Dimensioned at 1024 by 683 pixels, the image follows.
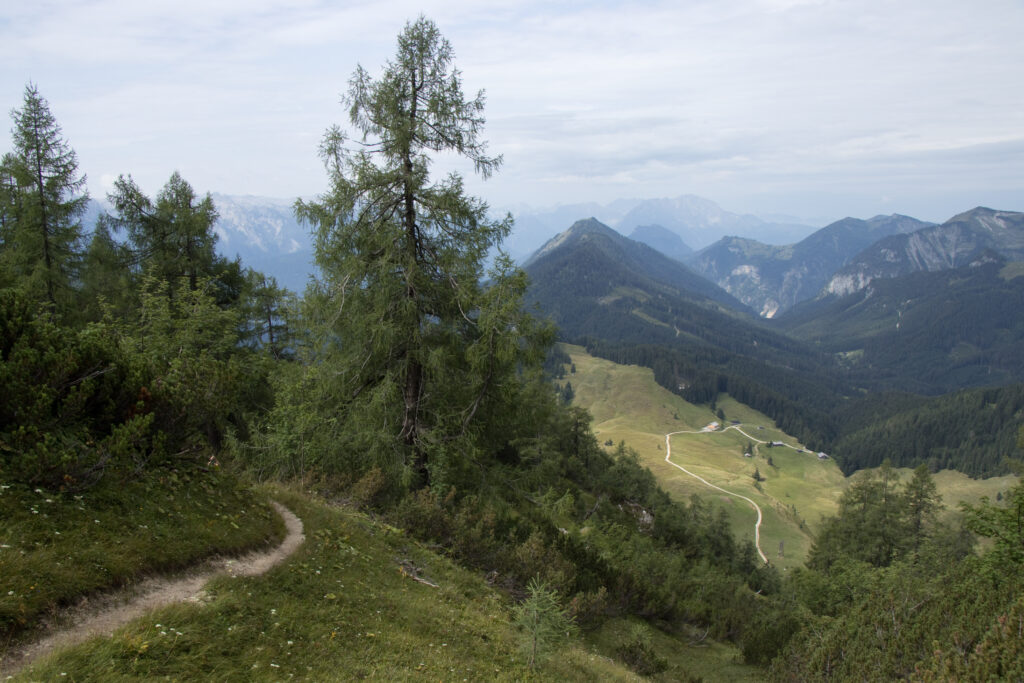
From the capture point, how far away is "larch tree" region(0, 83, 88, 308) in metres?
21.4

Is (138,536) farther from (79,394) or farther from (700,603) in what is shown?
(700,603)

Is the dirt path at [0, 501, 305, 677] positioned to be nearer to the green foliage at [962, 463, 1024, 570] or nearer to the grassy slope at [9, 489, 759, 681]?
the grassy slope at [9, 489, 759, 681]

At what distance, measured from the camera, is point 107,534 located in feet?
22.5

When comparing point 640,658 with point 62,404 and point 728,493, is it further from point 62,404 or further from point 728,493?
point 728,493

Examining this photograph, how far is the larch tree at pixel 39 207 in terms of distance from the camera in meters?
21.4

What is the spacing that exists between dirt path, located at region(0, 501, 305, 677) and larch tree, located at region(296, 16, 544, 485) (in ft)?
18.3

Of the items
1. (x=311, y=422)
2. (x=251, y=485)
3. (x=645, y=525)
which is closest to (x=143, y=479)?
(x=251, y=485)

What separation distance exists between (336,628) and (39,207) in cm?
2586

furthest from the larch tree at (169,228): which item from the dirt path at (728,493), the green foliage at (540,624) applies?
the dirt path at (728,493)

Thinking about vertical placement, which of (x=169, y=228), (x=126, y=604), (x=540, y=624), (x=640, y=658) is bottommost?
(x=640, y=658)

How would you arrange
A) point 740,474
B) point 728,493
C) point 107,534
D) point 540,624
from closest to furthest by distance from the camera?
point 107,534 → point 540,624 → point 728,493 → point 740,474

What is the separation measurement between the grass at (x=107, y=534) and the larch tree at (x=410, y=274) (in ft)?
16.2

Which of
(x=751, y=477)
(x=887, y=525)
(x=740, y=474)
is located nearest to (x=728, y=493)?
(x=751, y=477)

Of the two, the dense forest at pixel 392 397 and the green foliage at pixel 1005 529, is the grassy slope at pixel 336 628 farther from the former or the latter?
the green foliage at pixel 1005 529
